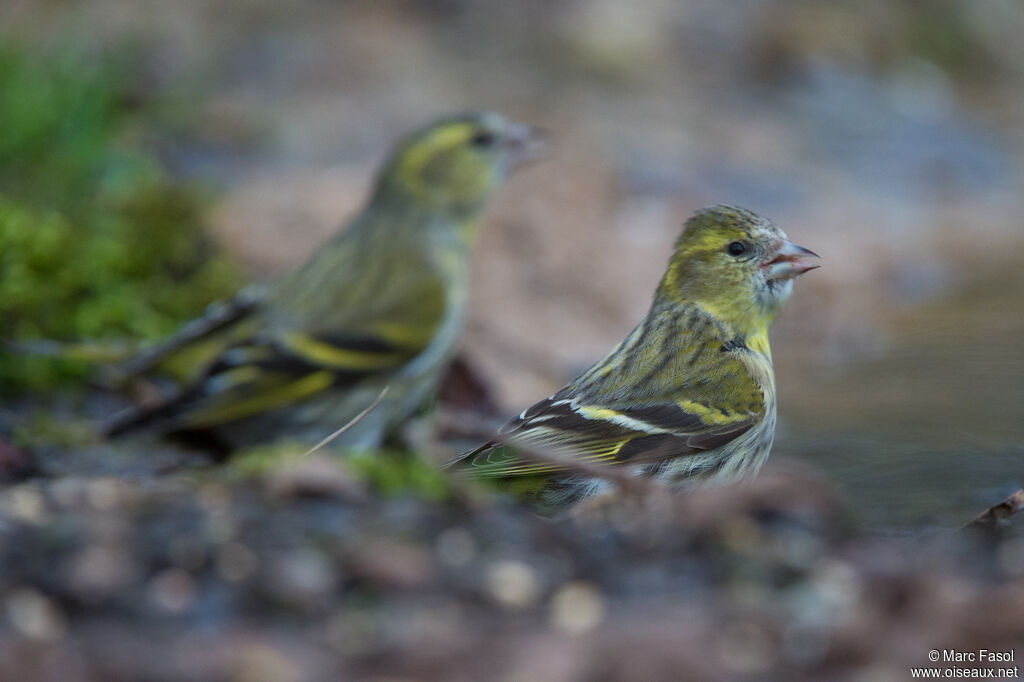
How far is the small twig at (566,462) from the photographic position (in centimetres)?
258

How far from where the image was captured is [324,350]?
14.3 ft

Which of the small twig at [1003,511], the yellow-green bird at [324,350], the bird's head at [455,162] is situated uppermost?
the bird's head at [455,162]

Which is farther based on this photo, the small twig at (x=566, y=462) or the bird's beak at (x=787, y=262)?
the bird's beak at (x=787, y=262)

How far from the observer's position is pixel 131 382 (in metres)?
4.69

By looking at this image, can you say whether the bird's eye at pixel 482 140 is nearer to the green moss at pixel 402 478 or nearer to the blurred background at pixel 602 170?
the blurred background at pixel 602 170

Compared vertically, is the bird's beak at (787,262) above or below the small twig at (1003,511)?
above

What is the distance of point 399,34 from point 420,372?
6.64 meters

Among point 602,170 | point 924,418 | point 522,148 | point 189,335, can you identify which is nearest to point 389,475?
point 189,335

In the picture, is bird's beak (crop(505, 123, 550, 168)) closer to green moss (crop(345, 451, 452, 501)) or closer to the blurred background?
the blurred background

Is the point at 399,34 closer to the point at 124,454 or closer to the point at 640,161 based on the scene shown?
the point at 640,161

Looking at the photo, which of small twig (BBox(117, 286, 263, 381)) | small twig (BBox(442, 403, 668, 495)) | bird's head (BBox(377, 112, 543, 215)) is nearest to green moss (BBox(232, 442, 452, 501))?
small twig (BBox(442, 403, 668, 495))

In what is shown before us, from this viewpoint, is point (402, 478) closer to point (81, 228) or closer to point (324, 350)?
point (324, 350)

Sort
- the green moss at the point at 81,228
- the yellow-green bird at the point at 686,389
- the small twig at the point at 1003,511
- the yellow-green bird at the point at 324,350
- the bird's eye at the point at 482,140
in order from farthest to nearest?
1. the bird's eye at the point at 482,140
2. the green moss at the point at 81,228
3. the yellow-green bird at the point at 324,350
4. the yellow-green bird at the point at 686,389
5. the small twig at the point at 1003,511

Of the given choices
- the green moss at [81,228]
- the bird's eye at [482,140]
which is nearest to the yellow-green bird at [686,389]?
the bird's eye at [482,140]
